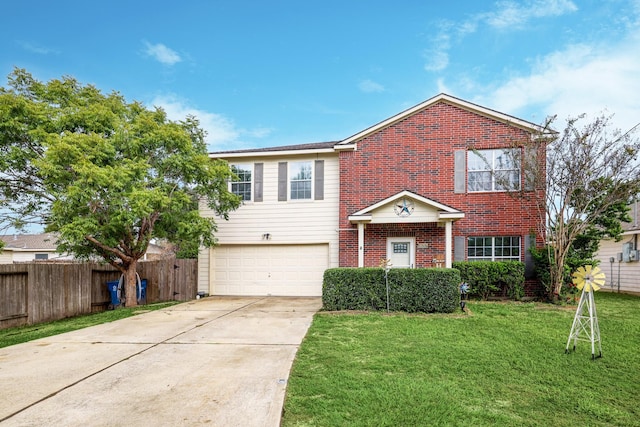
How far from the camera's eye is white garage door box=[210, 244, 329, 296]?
42.8 ft

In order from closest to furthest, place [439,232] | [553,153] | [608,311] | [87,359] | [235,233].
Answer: [87,359], [608,311], [553,153], [439,232], [235,233]

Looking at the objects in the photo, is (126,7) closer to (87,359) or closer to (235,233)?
(235,233)

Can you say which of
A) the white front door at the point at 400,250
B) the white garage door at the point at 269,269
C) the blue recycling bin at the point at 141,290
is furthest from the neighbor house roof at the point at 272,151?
the blue recycling bin at the point at 141,290

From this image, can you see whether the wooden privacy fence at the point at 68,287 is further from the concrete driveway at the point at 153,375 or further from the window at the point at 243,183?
the window at the point at 243,183

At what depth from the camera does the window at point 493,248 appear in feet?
37.9

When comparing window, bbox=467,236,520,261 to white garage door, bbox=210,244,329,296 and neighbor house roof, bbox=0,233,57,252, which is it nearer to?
white garage door, bbox=210,244,329,296

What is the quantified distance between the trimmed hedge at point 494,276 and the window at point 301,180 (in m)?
5.90

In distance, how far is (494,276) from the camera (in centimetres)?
1085

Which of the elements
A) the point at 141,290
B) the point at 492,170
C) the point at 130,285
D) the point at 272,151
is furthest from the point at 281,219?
the point at 492,170

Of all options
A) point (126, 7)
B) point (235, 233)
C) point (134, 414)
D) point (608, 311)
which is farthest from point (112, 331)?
point (608, 311)

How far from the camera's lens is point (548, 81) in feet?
44.7

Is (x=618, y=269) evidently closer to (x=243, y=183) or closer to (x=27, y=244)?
(x=243, y=183)

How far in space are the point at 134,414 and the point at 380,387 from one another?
8.10 ft

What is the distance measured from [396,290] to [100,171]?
7594mm
